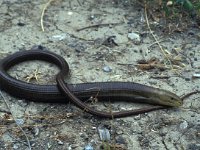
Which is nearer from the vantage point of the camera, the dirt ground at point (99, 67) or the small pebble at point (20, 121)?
the dirt ground at point (99, 67)

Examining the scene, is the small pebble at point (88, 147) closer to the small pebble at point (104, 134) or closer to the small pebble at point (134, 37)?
the small pebble at point (104, 134)

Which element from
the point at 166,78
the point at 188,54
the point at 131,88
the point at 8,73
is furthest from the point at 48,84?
the point at 188,54

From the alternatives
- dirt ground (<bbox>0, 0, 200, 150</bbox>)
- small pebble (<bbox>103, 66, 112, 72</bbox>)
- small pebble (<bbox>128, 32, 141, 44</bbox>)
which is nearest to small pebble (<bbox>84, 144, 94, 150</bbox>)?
dirt ground (<bbox>0, 0, 200, 150</bbox>)

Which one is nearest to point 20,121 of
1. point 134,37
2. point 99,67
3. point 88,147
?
point 88,147

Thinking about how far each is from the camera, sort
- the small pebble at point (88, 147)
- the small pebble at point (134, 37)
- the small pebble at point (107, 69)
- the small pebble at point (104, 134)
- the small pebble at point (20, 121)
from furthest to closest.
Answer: the small pebble at point (134, 37) → the small pebble at point (107, 69) → the small pebble at point (20, 121) → the small pebble at point (104, 134) → the small pebble at point (88, 147)

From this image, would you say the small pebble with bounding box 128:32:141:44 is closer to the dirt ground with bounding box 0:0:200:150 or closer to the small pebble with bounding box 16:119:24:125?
the dirt ground with bounding box 0:0:200:150

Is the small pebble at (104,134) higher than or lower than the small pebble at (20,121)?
higher

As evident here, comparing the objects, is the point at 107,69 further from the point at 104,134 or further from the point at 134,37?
the point at 104,134

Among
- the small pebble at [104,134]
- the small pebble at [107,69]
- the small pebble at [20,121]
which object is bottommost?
the small pebble at [20,121]

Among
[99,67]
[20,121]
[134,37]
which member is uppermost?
[134,37]

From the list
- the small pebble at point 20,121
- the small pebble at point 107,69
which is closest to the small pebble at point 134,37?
the small pebble at point 107,69
